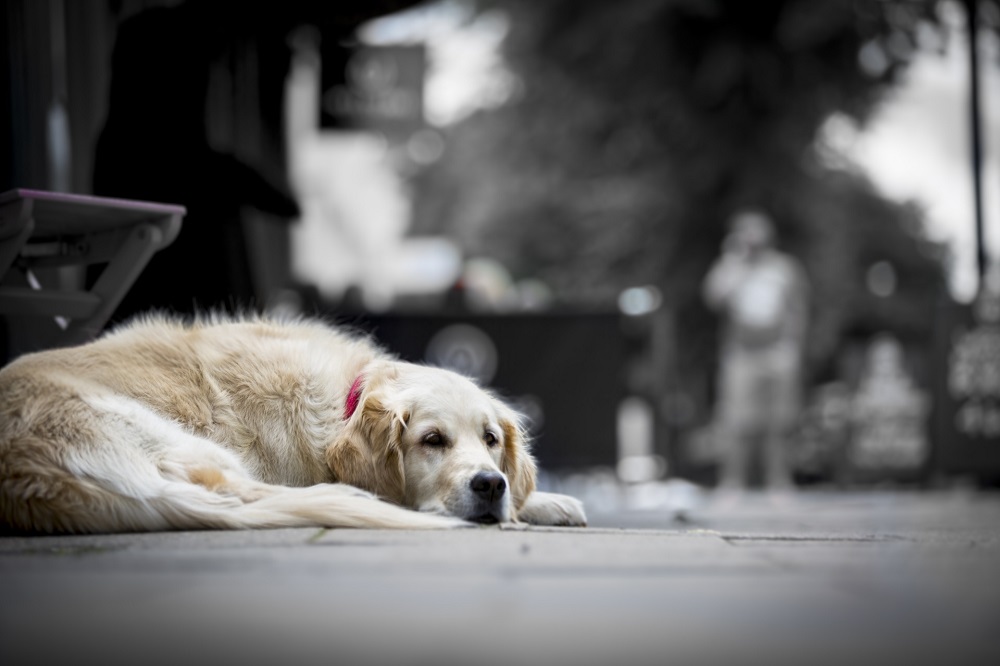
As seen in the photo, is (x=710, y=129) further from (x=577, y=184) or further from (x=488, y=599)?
(x=488, y=599)

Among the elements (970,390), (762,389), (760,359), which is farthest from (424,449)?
(970,390)

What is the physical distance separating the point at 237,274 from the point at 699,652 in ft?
15.9

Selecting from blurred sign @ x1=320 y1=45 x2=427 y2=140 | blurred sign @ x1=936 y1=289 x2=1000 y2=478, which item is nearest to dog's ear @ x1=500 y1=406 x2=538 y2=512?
blurred sign @ x1=936 y1=289 x2=1000 y2=478

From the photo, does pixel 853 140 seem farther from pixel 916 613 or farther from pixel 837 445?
pixel 916 613

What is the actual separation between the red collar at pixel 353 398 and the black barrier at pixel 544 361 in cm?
526

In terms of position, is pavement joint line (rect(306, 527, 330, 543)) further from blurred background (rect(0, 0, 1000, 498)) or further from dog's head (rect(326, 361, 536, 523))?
blurred background (rect(0, 0, 1000, 498))

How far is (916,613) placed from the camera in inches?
81.9

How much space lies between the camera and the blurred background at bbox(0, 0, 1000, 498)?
20.4 feet

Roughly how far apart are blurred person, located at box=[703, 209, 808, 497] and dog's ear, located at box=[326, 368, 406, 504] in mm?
6806

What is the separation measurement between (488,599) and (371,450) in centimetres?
166

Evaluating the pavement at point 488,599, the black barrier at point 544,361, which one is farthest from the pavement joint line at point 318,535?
the black barrier at point 544,361

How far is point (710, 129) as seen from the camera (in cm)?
A: 1736

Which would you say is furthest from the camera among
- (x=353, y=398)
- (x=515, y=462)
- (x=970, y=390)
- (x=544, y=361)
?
(x=970, y=390)

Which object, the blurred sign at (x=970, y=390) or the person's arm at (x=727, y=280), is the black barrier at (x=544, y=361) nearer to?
the person's arm at (x=727, y=280)
